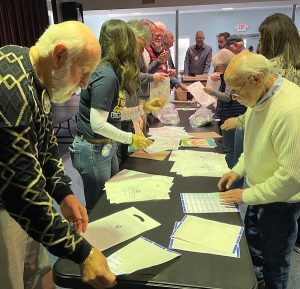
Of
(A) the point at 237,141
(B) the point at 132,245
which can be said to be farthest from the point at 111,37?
(A) the point at 237,141

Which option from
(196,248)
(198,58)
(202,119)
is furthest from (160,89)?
(198,58)

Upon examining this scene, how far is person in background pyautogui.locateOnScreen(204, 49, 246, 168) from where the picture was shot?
8.21 ft

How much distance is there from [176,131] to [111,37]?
1.06m

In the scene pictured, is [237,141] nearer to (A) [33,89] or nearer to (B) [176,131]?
(B) [176,131]

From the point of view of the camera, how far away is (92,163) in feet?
5.46

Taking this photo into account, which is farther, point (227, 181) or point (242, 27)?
point (242, 27)

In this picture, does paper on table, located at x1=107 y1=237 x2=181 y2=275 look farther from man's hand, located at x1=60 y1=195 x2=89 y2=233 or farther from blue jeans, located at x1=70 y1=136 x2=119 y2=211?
blue jeans, located at x1=70 y1=136 x2=119 y2=211

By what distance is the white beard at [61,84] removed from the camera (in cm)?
87

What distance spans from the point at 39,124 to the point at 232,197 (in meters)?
0.83

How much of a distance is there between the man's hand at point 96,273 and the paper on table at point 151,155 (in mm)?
1036

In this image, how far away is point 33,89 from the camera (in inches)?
32.2

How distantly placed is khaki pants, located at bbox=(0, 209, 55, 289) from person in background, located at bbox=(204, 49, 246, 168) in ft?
5.84

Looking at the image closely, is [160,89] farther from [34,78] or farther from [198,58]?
[198,58]

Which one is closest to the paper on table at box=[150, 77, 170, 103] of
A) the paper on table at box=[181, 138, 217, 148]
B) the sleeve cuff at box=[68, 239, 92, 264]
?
the paper on table at box=[181, 138, 217, 148]
